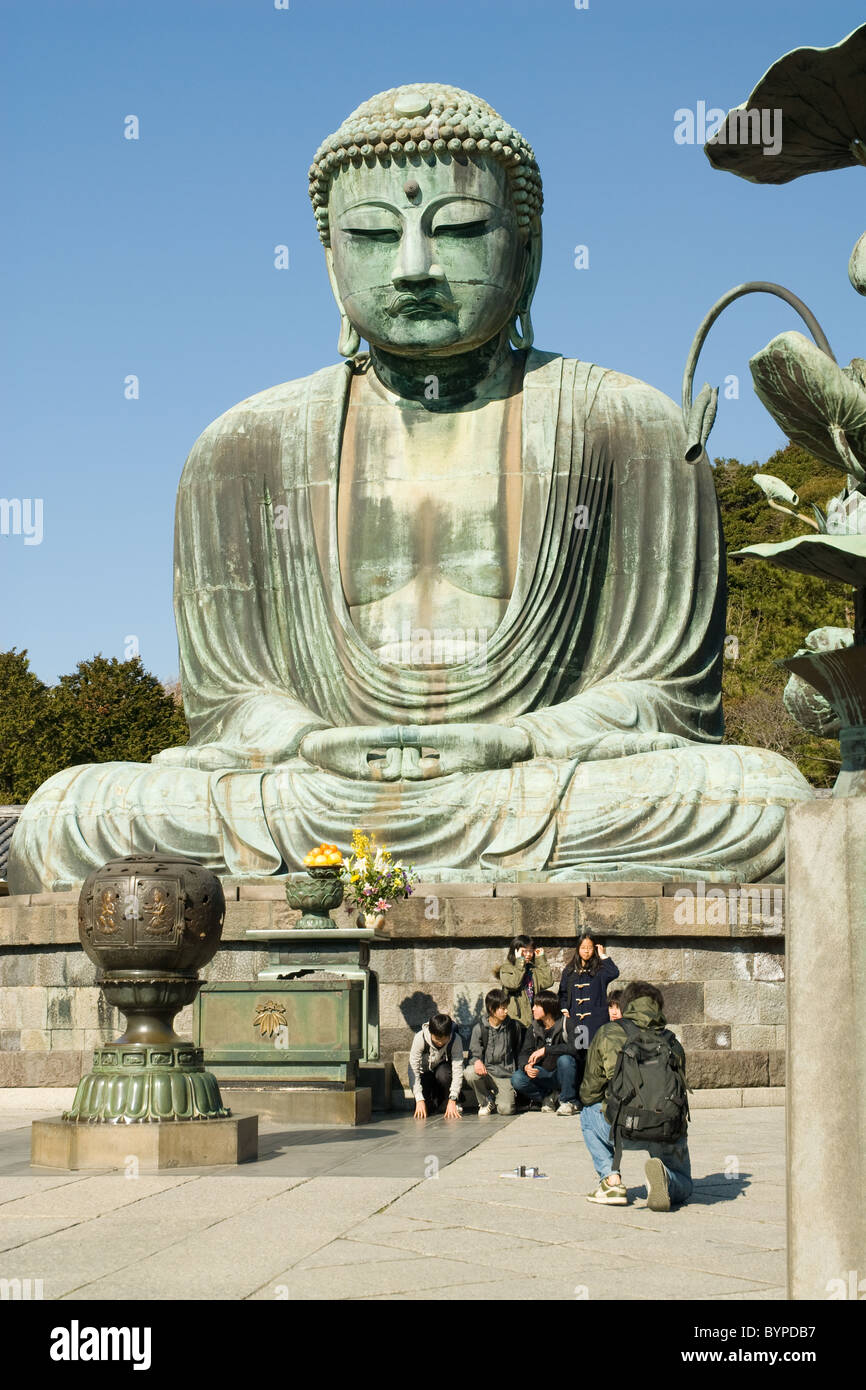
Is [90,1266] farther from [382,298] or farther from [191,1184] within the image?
[382,298]

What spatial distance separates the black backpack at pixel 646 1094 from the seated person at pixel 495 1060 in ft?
11.3

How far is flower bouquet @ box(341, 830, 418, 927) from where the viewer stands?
10742 millimetres

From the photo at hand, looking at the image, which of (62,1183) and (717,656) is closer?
(62,1183)

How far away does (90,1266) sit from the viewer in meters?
4.96

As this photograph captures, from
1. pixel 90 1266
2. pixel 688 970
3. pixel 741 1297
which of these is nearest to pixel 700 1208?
pixel 741 1297

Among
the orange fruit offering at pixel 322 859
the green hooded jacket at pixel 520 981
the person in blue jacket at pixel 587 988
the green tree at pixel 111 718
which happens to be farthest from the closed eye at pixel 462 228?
the green tree at pixel 111 718

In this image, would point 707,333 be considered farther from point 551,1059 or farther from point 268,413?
point 268,413

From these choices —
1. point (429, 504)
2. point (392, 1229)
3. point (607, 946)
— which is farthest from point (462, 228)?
point (392, 1229)

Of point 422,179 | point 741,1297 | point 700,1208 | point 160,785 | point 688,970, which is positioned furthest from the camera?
point 422,179

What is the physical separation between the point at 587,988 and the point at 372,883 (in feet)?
5.20

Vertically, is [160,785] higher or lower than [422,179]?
lower

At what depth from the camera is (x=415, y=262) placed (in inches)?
535

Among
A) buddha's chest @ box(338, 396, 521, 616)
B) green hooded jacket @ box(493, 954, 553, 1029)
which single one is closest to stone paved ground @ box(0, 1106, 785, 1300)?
green hooded jacket @ box(493, 954, 553, 1029)

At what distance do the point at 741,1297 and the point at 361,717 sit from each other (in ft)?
30.3
